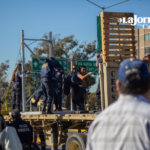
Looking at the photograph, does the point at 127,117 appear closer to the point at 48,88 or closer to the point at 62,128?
the point at 62,128

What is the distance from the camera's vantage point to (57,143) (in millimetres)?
9305

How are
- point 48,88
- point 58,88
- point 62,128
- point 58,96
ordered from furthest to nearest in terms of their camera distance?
1. point 58,88
2. point 58,96
3. point 48,88
4. point 62,128

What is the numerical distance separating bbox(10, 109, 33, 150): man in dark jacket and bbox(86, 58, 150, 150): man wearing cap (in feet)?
12.5

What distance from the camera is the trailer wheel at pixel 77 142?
762 centimetres

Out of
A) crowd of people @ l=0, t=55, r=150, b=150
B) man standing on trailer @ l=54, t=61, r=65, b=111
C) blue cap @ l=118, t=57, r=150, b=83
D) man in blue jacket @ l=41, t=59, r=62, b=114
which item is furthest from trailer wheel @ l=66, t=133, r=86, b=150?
blue cap @ l=118, t=57, r=150, b=83

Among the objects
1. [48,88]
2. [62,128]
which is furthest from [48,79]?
[62,128]

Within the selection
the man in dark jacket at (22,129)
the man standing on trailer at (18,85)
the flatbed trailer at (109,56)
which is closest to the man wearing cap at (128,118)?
the man in dark jacket at (22,129)

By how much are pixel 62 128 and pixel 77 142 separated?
1232 millimetres

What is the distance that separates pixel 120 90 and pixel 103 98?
5.33 metres

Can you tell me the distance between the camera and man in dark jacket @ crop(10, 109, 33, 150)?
576cm

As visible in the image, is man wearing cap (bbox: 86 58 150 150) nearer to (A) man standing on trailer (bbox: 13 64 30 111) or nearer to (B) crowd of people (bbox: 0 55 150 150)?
(B) crowd of people (bbox: 0 55 150 150)

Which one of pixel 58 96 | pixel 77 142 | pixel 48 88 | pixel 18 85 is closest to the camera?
pixel 77 142

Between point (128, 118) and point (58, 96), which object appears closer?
point (128, 118)

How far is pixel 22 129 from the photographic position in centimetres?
585
